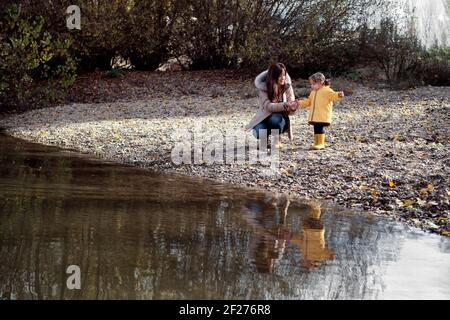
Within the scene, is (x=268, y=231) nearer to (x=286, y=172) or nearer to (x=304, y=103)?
(x=286, y=172)

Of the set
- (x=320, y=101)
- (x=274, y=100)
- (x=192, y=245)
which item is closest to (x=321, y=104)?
(x=320, y=101)

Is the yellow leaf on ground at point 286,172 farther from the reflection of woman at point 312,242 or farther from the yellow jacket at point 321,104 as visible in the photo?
the reflection of woman at point 312,242

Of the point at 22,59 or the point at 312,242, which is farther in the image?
the point at 22,59

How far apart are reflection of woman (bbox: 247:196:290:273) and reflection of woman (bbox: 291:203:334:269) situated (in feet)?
0.45

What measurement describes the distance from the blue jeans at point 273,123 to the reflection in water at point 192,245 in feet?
6.91

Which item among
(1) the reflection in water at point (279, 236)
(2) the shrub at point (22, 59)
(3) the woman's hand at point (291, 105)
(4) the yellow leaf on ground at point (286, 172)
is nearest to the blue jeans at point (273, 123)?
(3) the woman's hand at point (291, 105)

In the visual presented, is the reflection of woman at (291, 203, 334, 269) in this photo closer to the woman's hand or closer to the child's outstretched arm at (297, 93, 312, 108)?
the woman's hand

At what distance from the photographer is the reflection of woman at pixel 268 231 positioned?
191 inches

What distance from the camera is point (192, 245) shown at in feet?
16.7

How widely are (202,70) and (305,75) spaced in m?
3.17

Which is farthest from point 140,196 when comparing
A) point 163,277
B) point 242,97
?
point 242,97

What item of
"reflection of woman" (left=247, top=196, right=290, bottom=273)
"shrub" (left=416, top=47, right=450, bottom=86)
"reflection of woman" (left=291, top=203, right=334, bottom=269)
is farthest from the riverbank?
"shrub" (left=416, top=47, right=450, bottom=86)

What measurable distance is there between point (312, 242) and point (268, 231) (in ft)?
1.44
